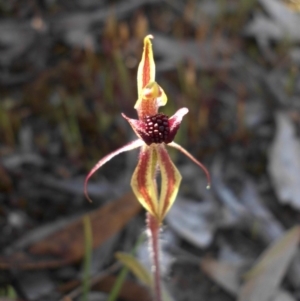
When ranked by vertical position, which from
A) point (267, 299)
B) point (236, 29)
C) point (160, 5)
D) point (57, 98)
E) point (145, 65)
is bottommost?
point (267, 299)

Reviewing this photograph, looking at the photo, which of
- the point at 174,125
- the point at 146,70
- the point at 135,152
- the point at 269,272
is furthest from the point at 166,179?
the point at 135,152

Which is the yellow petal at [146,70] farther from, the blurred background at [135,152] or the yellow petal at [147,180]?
the blurred background at [135,152]

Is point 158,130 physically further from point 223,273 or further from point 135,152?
point 135,152

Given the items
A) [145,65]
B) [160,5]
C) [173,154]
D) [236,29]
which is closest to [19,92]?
[173,154]

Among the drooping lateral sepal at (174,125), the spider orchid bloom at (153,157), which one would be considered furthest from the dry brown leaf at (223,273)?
the drooping lateral sepal at (174,125)

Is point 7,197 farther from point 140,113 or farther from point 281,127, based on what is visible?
point 281,127
